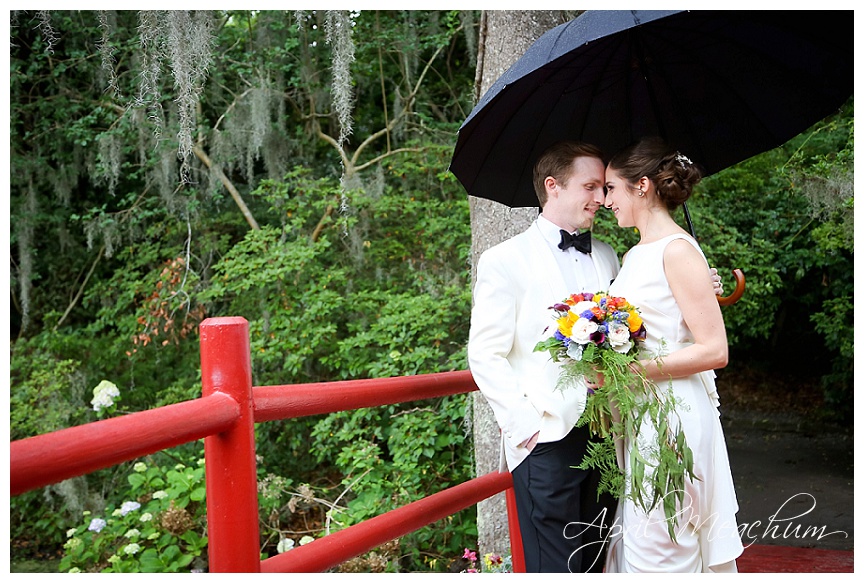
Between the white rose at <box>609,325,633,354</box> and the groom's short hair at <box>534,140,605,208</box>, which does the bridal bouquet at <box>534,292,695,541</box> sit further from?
the groom's short hair at <box>534,140,605,208</box>

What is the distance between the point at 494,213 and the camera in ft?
12.0

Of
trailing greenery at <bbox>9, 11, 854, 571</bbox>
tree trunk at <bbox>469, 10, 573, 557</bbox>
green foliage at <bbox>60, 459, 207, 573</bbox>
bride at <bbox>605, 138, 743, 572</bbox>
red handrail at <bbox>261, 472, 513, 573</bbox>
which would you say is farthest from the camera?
trailing greenery at <bbox>9, 11, 854, 571</bbox>

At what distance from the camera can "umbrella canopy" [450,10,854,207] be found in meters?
2.33

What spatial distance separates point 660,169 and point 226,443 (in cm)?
141

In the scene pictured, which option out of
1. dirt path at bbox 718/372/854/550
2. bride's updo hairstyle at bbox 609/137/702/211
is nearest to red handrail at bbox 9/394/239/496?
bride's updo hairstyle at bbox 609/137/702/211

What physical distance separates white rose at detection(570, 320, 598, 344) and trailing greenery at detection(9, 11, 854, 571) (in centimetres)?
303

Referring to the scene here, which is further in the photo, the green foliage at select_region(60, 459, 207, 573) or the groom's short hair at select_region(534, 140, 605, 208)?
the green foliage at select_region(60, 459, 207, 573)

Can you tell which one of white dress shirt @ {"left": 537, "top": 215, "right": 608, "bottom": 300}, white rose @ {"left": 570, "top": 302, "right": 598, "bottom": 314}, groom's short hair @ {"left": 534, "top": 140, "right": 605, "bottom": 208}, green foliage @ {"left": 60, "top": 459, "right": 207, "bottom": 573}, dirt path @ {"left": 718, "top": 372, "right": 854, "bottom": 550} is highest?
groom's short hair @ {"left": 534, "top": 140, "right": 605, "bottom": 208}

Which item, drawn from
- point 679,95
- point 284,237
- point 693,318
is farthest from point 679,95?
point 284,237
